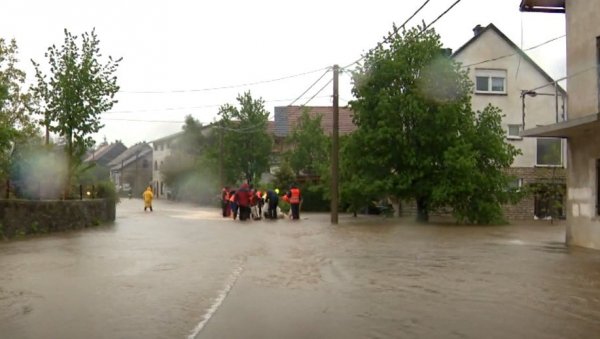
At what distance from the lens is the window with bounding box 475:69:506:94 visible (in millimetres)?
35094

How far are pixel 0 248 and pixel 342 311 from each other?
1018 centimetres

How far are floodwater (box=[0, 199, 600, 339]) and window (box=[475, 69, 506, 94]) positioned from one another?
64.2 feet

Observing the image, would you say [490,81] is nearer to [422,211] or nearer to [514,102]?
[514,102]

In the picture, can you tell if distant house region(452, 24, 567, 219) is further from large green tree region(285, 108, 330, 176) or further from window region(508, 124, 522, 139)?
large green tree region(285, 108, 330, 176)

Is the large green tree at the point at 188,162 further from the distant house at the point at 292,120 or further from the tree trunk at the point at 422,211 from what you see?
the tree trunk at the point at 422,211

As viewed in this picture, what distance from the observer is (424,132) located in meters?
27.0

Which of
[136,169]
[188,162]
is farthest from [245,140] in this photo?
[136,169]

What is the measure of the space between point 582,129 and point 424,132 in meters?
11.6

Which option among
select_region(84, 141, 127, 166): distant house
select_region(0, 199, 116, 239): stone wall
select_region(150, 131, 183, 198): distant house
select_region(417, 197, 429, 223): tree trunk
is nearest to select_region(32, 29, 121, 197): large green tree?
select_region(0, 199, 116, 239): stone wall

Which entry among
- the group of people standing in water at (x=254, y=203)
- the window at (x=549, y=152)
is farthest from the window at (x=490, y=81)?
the group of people standing in water at (x=254, y=203)

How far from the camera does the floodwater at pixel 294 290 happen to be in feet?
22.9

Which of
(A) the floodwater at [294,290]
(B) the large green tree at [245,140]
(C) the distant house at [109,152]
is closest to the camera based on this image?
(A) the floodwater at [294,290]

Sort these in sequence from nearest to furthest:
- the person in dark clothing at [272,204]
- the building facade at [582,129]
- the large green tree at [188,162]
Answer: the building facade at [582,129], the person in dark clothing at [272,204], the large green tree at [188,162]

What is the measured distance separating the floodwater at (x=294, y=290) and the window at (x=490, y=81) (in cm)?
1958
